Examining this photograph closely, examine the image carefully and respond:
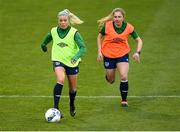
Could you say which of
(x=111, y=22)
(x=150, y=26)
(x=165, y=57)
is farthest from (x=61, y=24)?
(x=150, y=26)

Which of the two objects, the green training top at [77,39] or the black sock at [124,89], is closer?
the green training top at [77,39]

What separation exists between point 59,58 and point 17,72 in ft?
22.6

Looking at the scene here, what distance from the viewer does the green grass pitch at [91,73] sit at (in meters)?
18.4

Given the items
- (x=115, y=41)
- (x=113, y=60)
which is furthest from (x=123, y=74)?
(x=115, y=41)

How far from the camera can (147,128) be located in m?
17.5

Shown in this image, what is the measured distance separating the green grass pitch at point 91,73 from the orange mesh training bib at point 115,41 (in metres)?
1.41

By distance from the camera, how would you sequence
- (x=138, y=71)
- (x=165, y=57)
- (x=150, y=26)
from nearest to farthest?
(x=138, y=71) → (x=165, y=57) → (x=150, y=26)

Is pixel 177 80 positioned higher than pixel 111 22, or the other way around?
pixel 111 22

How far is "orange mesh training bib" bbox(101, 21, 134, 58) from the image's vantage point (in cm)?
2005

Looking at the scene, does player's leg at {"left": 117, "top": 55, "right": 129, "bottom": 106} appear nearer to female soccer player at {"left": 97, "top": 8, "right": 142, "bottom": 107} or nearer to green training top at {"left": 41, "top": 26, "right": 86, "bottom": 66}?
female soccer player at {"left": 97, "top": 8, "right": 142, "bottom": 107}

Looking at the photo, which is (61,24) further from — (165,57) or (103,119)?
(165,57)

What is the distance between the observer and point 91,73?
82.0 ft

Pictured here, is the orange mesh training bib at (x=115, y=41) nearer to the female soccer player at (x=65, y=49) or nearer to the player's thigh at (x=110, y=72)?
the player's thigh at (x=110, y=72)

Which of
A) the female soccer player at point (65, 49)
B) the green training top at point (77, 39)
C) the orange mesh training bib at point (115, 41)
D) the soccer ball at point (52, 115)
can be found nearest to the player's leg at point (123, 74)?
the orange mesh training bib at point (115, 41)
